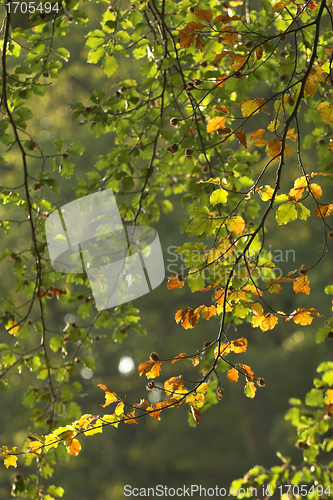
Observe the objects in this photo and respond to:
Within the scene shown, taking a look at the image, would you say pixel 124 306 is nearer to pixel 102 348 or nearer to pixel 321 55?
pixel 321 55

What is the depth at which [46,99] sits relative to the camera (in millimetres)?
6711

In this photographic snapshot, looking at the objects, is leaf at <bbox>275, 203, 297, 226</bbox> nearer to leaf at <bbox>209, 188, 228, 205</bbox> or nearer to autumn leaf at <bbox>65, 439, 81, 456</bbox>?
leaf at <bbox>209, 188, 228, 205</bbox>

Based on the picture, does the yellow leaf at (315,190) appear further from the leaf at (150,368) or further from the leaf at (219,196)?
the leaf at (150,368)

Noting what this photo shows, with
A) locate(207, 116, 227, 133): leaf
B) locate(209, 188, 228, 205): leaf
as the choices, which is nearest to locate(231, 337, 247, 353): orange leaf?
locate(209, 188, 228, 205): leaf

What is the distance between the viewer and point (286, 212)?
953mm

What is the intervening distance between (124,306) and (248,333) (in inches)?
201

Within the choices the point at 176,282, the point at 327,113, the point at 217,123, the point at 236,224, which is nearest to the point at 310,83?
the point at 327,113

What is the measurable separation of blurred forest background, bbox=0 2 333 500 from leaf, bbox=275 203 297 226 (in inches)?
183

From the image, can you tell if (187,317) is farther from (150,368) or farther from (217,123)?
(217,123)

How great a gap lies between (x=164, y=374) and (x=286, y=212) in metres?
6.24

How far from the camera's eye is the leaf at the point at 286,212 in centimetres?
95

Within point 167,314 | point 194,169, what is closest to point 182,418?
point 167,314

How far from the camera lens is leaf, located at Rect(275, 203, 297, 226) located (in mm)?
947

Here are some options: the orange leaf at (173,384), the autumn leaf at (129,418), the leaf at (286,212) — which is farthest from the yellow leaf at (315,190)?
the autumn leaf at (129,418)
